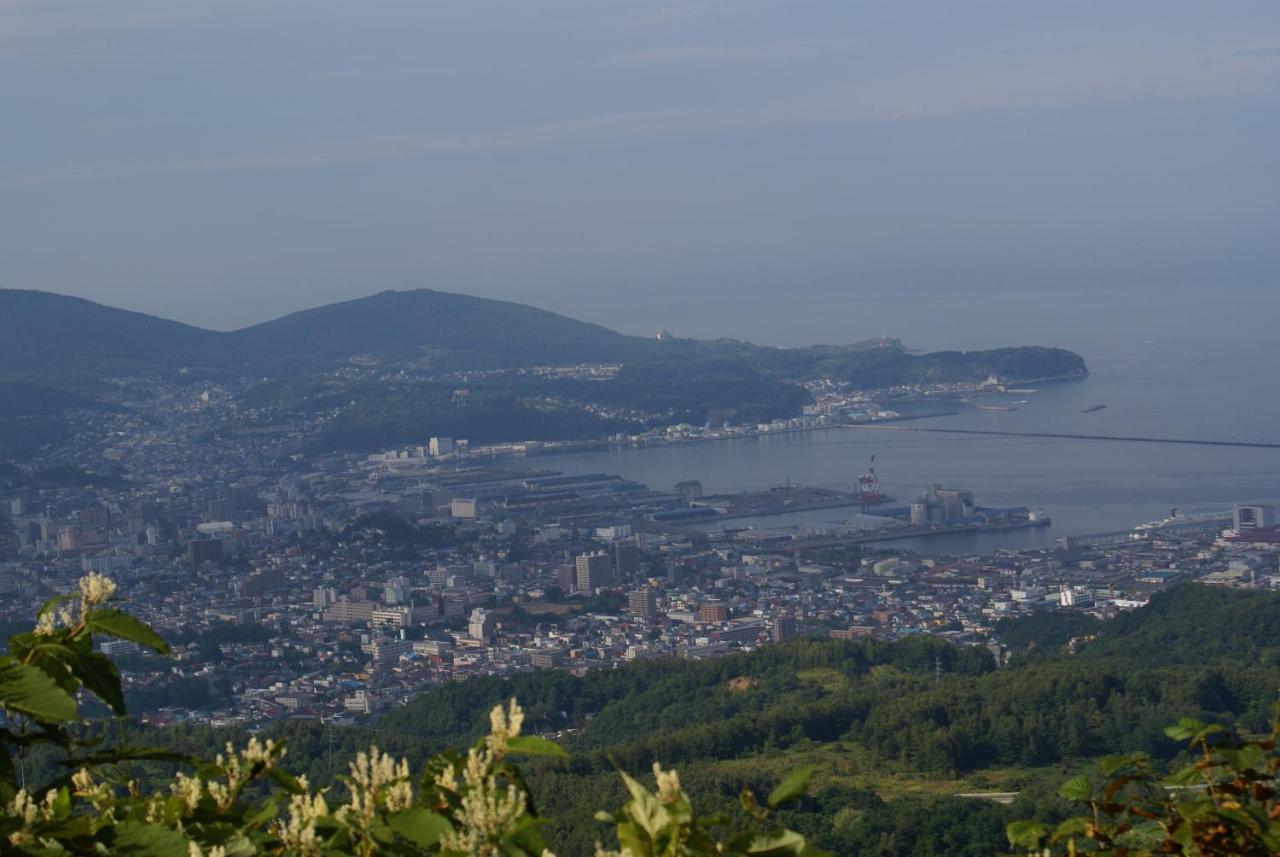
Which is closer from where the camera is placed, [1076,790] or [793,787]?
[793,787]

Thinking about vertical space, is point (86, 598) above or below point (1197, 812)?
above

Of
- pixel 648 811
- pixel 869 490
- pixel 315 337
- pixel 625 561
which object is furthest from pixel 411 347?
pixel 648 811

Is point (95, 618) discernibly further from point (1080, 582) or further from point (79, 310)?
point (79, 310)

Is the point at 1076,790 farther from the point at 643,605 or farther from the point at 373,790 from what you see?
the point at 643,605

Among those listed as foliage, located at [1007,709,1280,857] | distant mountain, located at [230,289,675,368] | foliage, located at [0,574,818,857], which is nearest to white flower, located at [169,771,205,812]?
foliage, located at [0,574,818,857]

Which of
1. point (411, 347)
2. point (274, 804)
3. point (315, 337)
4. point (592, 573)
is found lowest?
point (592, 573)

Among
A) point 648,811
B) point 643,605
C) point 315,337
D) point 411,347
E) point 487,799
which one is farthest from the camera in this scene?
point 315,337

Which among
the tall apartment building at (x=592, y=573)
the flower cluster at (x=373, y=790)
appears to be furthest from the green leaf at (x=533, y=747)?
the tall apartment building at (x=592, y=573)

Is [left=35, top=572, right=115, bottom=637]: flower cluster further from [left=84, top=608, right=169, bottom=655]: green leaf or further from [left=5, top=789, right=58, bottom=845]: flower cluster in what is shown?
[left=5, top=789, right=58, bottom=845]: flower cluster
